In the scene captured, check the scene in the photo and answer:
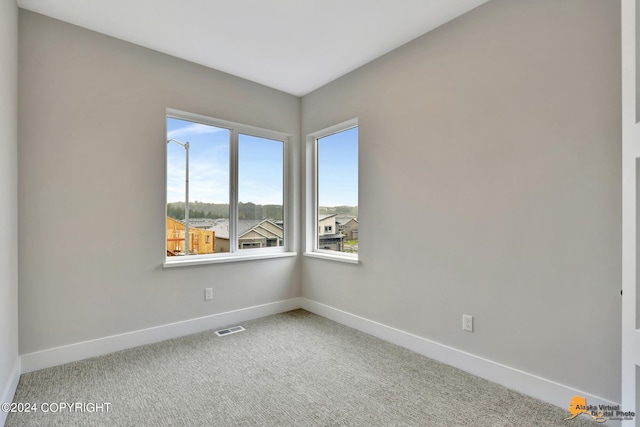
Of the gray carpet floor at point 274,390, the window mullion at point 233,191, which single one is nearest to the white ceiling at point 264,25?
the window mullion at point 233,191

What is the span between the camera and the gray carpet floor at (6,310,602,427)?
171 centimetres

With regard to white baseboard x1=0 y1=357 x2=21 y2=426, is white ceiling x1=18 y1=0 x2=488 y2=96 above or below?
above

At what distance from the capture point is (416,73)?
2566 mm

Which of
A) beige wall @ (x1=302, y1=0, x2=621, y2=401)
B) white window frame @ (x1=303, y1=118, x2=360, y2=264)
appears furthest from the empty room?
white window frame @ (x1=303, y1=118, x2=360, y2=264)

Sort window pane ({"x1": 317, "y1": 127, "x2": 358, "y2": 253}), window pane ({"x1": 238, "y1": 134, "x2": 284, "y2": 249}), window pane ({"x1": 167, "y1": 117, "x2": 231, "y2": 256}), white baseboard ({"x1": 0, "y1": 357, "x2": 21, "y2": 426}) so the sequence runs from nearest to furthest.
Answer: white baseboard ({"x1": 0, "y1": 357, "x2": 21, "y2": 426}) → window pane ({"x1": 167, "y1": 117, "x2": 231, "y2": 256}) → window pane ({"x1": 317, "y1": 127, "x2": 358, "y2": 253}) → window pane ({"x1": 238, "y1": 134, "x2": 284, "y2": 249})

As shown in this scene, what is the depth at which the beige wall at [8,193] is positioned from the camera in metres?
1.73

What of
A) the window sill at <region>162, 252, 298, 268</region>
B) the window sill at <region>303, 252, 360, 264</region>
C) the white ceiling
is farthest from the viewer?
the window sill at <region>303, 252, 360, 264</region>

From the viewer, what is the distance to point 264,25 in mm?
2383

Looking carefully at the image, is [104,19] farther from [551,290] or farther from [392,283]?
[551,290]

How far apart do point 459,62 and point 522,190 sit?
42.1 inches

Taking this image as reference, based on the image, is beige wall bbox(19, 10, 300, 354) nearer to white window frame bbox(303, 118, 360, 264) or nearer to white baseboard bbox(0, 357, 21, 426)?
white baseboard bbox(0, 357, 21, 426)

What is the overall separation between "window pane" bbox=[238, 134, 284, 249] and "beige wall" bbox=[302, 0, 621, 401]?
1279 mm

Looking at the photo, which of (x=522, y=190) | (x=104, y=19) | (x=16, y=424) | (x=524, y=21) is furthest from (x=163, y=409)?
(x=524, y=21)

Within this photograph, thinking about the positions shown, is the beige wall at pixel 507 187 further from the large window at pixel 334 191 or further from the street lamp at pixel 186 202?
the street lamp at pixel 186 202
